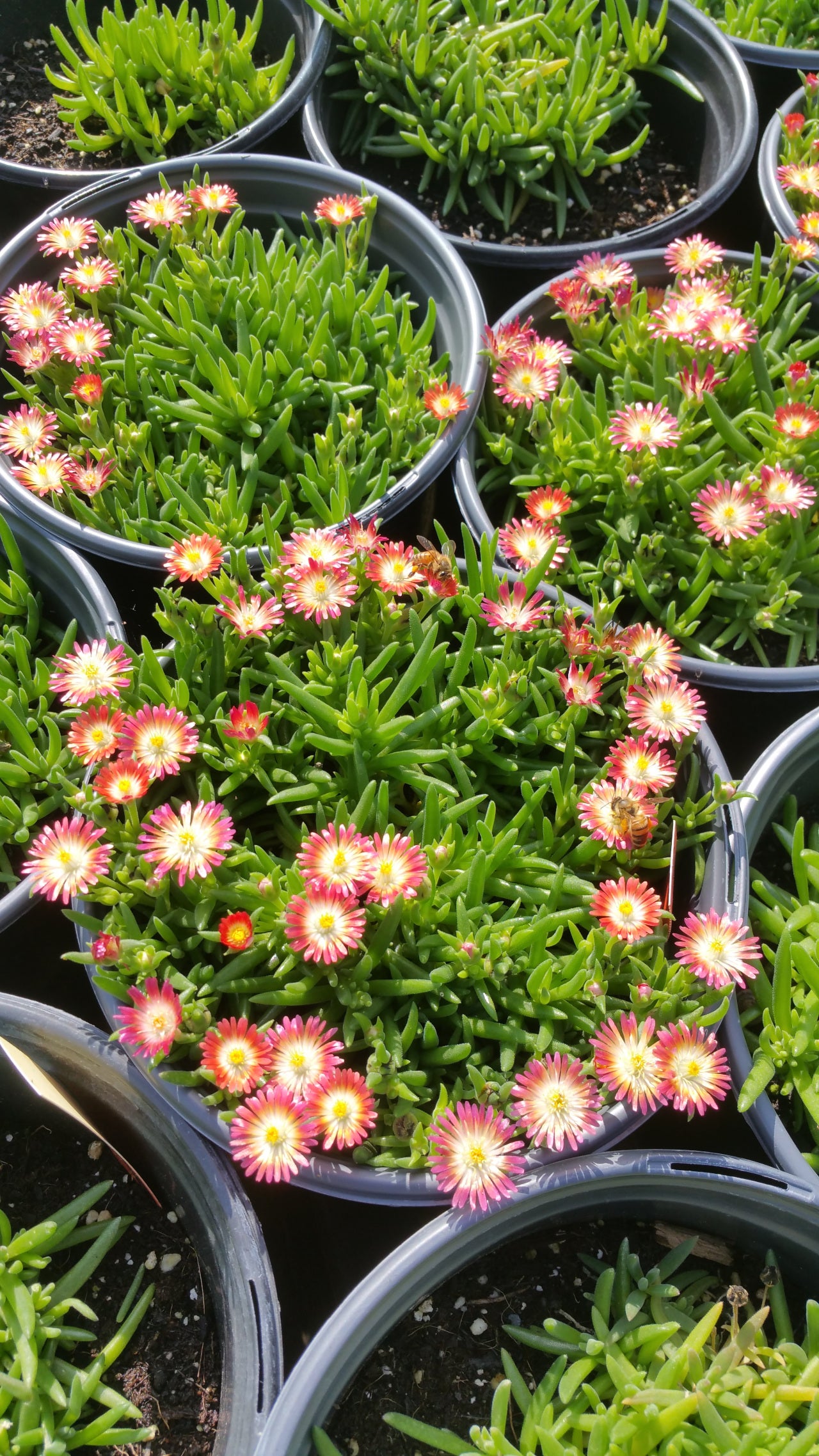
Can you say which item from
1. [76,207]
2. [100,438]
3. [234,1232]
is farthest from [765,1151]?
[76,207]

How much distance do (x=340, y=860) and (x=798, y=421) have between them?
36.7 inches

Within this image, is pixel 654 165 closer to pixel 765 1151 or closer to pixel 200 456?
pixel 200 456

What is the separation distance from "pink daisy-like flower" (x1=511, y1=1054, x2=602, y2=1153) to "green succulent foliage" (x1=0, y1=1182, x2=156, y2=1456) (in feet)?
1.45

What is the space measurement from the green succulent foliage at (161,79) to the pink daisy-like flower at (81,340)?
24.7 inches

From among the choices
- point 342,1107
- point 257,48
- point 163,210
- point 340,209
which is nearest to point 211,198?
point 163,210

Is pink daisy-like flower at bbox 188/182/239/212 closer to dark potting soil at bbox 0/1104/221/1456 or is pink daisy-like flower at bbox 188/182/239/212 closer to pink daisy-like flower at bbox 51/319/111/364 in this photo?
pink daisy-like flower at bbox 51/319/111/364

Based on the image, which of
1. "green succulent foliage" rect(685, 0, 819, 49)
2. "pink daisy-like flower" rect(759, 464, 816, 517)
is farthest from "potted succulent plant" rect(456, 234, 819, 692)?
"green succulent foliage" rect(685, 0, 819, 49)

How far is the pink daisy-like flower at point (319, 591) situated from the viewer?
120 cm

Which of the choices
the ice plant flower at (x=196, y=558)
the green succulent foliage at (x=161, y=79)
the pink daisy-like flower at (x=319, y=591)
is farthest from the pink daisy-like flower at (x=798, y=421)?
the green succulent foliage at (x=161, y=79)

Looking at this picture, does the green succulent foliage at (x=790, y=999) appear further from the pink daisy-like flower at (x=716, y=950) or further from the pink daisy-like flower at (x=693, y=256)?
the pink daisy-like flower at (x=693, y=256)

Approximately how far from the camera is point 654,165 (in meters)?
2.08

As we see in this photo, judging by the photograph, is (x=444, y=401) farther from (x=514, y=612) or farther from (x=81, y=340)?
(x=81, y=340)

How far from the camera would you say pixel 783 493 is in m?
1.38

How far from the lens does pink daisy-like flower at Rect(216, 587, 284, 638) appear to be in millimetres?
1196
